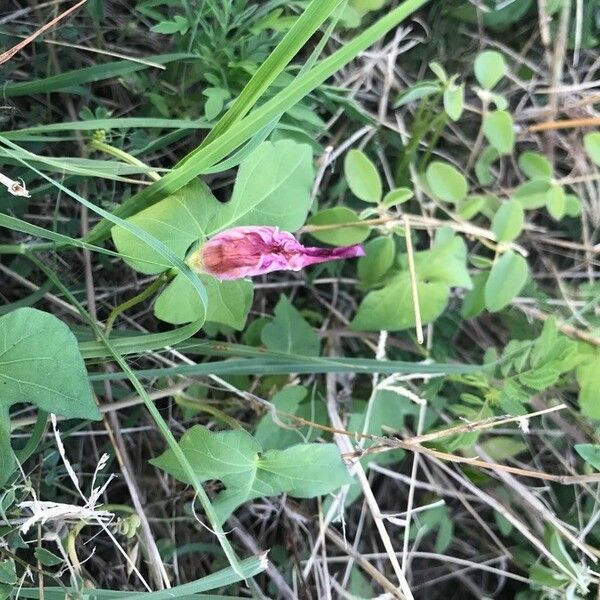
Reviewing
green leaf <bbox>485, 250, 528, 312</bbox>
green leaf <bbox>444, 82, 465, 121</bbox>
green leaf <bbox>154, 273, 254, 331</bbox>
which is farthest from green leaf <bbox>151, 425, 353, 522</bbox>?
green leaf <bbox>444, 82, 465, 121</bbox>

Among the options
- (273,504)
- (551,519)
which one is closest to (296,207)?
(273,504)

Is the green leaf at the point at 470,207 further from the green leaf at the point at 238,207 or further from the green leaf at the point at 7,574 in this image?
the green leaf at the point at 7,574

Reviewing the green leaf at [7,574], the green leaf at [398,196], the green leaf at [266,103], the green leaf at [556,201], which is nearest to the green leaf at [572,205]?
the green leaf at [556,201]

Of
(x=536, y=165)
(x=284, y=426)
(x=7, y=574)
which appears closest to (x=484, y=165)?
(x=536, y=165)

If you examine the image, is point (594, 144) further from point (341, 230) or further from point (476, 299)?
point (341, 230)

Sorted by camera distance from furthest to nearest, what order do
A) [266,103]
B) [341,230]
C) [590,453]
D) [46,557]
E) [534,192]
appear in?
[534,192] → [341,230] → [590,453] → [46,557] → [266,103]
